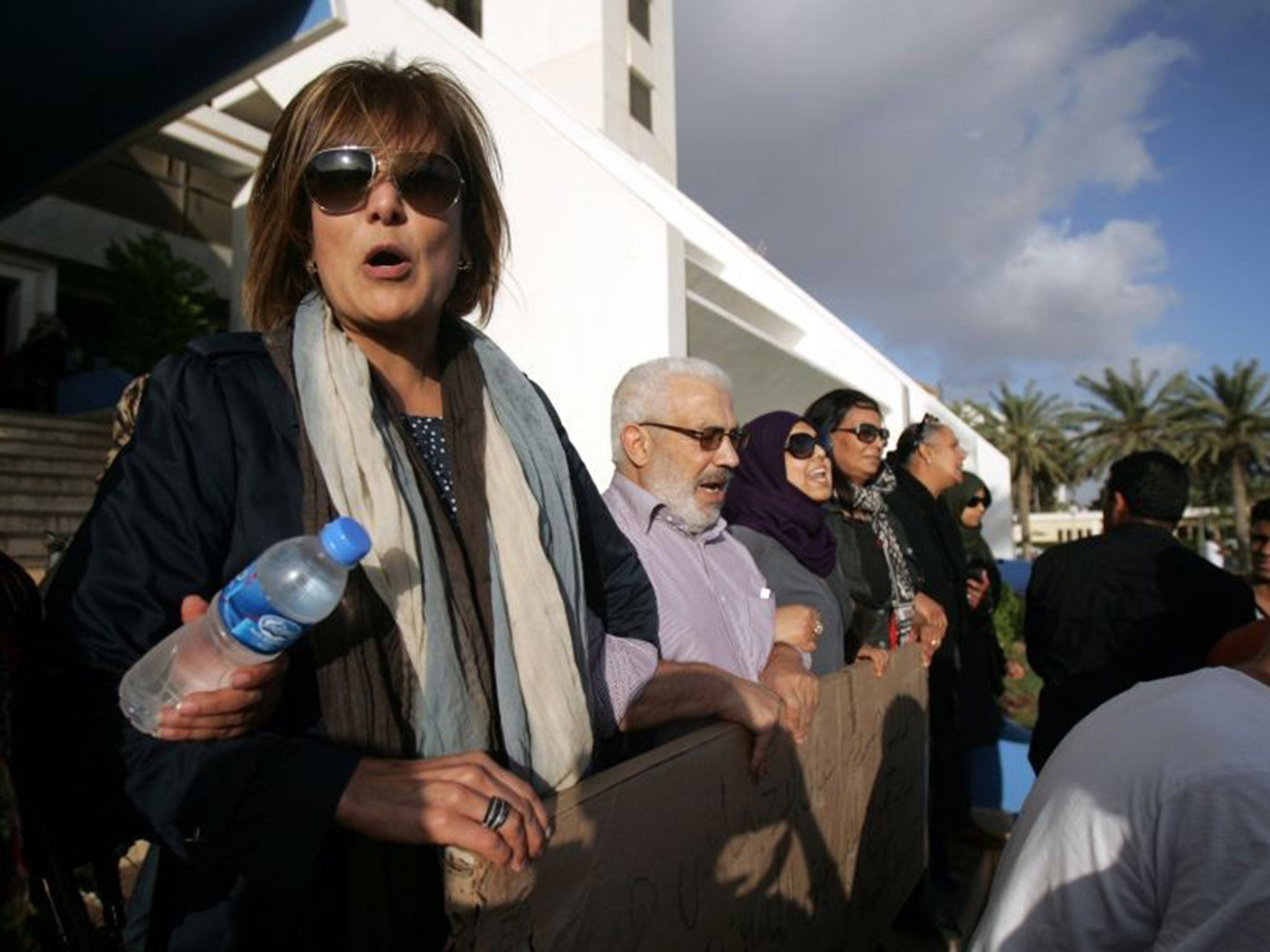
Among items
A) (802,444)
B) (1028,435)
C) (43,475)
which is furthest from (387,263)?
(1028,435)

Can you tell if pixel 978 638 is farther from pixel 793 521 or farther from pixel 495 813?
pixel 495 813

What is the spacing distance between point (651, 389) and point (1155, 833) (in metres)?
1.70

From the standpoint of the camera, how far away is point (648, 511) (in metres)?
2.36

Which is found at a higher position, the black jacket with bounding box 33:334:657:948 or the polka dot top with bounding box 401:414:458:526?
the polka dot top with bounding box 401:414:458:526

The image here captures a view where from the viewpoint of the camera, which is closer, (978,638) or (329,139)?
(329,139)

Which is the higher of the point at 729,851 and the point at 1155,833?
the point at 1155,833

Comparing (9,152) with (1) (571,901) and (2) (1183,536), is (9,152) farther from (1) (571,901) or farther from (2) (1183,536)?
(2) (1183,536)

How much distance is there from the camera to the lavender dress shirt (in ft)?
7.04

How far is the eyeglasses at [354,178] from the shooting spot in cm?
129

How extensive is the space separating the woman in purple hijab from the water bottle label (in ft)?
6.76

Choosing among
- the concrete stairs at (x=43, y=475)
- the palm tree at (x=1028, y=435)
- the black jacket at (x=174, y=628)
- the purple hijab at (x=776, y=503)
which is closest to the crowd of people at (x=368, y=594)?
the black jacket at (x=174, y=628)

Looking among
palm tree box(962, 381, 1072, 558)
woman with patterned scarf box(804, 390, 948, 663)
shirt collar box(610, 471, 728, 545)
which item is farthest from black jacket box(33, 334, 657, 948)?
palm tree box(962, 381, 1072, 558)

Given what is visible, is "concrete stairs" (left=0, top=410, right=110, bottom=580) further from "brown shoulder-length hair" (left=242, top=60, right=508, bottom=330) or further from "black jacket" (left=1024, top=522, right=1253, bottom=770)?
"black jacket" (left=1024, top=522, right=1253, bottom=770)

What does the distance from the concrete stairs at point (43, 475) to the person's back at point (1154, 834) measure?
6320 millimetres
